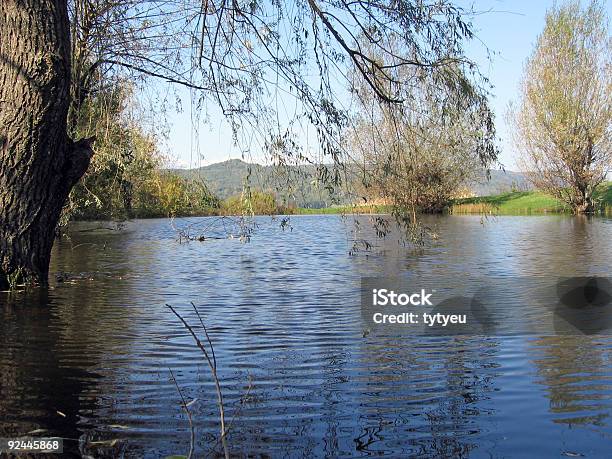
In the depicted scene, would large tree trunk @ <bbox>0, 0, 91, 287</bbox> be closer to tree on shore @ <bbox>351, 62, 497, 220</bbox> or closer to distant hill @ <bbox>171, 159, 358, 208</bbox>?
distant hill @ <bbox>171, 159, 358, 208</bbox>

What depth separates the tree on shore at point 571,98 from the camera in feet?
104

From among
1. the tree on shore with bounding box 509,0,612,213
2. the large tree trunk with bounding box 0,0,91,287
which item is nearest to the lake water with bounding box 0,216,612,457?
the large tree trunk with bounding box 0,0,91,287

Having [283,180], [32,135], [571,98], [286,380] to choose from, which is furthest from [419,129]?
[571,98]

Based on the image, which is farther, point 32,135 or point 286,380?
point 32,135

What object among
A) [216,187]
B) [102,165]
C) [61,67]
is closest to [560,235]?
[102,165]

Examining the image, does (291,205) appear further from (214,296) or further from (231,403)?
(214,296)

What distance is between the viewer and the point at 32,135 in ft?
26.9

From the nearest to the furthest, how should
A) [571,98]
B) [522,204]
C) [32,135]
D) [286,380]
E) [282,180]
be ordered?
[286,380] → [282,180] → [32,135] → [571,98] → [522,204]

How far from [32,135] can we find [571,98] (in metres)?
29.5

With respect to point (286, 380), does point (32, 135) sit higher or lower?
higher

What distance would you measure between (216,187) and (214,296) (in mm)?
2461

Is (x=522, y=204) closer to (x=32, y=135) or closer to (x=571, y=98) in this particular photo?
(x=571, y=98)

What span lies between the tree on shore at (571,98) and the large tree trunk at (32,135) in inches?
1103

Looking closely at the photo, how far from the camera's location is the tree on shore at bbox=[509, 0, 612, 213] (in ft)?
104
